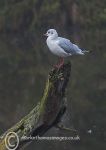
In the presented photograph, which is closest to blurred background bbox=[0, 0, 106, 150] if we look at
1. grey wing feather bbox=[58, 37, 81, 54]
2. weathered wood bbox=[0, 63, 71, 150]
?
grey wing feather bbox=[58, 37, 81, 54]

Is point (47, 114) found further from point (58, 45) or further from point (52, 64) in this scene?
point (52, 64)

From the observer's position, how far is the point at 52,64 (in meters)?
30.6

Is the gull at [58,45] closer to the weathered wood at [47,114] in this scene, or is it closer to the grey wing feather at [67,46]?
the grey wing feather at [67,46]

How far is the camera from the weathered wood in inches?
415

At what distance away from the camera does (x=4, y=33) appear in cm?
5478

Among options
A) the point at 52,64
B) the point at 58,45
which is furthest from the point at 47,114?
the point at 52,64

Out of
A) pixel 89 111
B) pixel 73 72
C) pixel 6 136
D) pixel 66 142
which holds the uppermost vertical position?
pixel 73 72

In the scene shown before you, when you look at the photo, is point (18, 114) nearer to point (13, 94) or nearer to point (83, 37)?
point (13, 94)

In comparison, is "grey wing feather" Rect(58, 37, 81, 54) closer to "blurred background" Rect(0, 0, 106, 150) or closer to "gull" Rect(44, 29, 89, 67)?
"gull" Rect(44, 29, 89, 67)

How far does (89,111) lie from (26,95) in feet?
14.3

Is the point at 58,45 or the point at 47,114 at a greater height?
the point at 58,45

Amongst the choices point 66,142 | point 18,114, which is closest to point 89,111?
point 18,114

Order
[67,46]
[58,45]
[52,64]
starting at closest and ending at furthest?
[58,45] → [67,46] → [52,64]

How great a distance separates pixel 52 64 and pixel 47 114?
19999mm
